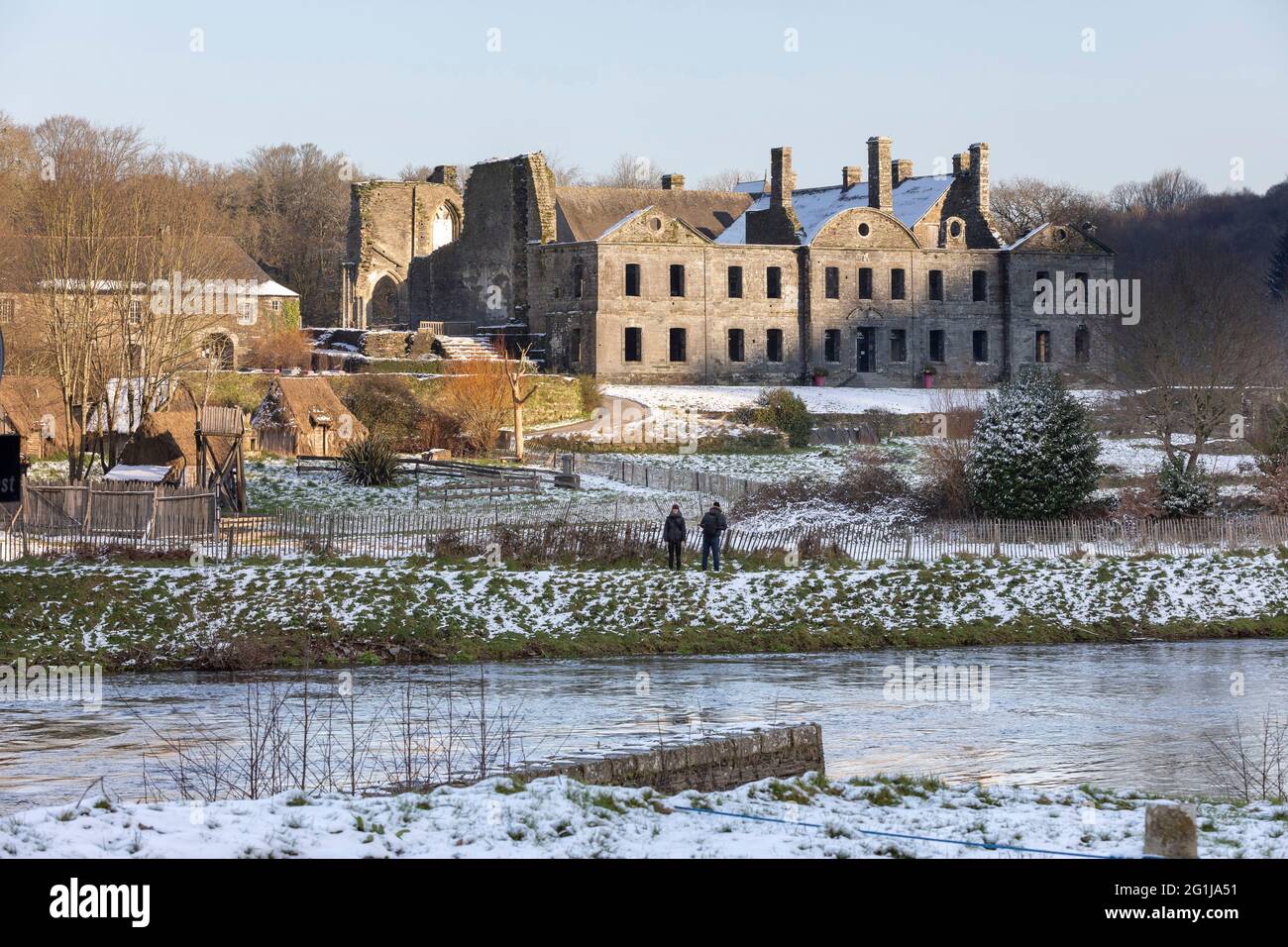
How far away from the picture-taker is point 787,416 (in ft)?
176

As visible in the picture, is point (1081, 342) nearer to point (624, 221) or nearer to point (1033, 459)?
point (624, 221)

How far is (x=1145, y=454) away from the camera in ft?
160

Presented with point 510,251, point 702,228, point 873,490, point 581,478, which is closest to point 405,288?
point 510,251

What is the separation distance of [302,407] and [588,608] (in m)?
25.8

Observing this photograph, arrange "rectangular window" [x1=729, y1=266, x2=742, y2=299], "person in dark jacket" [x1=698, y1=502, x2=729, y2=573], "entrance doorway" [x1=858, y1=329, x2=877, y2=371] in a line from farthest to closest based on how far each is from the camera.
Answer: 1. "entrance doorway" [x1=858, y1=329, x2=877, y2=371]
2. "rectangular window" [x1=729, y1=266, x2=742, y2=299]
3. "person in dark jacket" [x1=698, y1=502, x2=729, y2=573]

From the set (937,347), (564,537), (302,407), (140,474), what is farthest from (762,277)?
(564,537)

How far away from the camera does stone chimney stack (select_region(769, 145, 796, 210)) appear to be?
67.8m

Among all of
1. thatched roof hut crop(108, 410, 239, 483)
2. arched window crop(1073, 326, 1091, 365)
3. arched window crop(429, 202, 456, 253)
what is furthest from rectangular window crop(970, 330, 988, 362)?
thatched roof hut crop(108, 410, 239, 483)

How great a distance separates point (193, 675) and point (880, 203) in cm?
5207

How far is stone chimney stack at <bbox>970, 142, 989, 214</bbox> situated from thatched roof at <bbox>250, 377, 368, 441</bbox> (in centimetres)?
3266

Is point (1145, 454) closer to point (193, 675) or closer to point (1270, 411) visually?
point (1270, 411)

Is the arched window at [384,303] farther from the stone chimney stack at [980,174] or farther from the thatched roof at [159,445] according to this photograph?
the thatched roof at [159,445]

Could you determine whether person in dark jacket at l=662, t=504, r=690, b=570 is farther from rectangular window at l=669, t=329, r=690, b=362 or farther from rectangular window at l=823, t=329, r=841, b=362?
rectangular window at l=823, t=329, r=841, b=362
